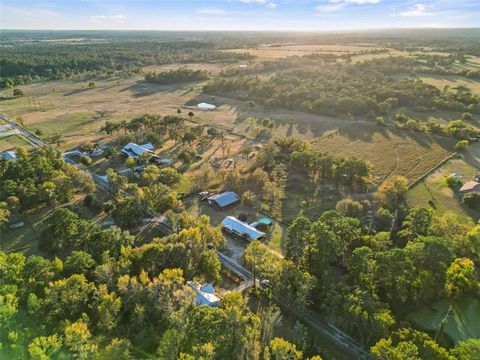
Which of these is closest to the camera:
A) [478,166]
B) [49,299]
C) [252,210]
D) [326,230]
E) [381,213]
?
[49,299]

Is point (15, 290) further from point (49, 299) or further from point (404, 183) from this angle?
point (404, 183)

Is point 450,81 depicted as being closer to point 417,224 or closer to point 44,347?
point 417,224

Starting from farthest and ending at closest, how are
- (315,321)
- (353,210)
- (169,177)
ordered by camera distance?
(169,177) → (353,210) → (315,321)

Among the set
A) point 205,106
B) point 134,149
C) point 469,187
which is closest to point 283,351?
point 469,187

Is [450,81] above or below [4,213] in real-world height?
above

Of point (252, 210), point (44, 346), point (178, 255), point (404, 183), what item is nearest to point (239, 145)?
point (252, 210)

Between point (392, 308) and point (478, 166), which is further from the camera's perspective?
point (478, 166)

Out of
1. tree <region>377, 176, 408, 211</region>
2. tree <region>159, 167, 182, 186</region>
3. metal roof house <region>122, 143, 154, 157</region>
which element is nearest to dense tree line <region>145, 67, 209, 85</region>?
metal roof house <region>122, 143, 154, 157</region>

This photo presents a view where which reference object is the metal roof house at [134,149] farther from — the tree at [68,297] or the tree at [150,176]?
the tree at [68,297]

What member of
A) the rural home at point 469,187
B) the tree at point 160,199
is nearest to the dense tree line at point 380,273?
the rural home at point 469,187
